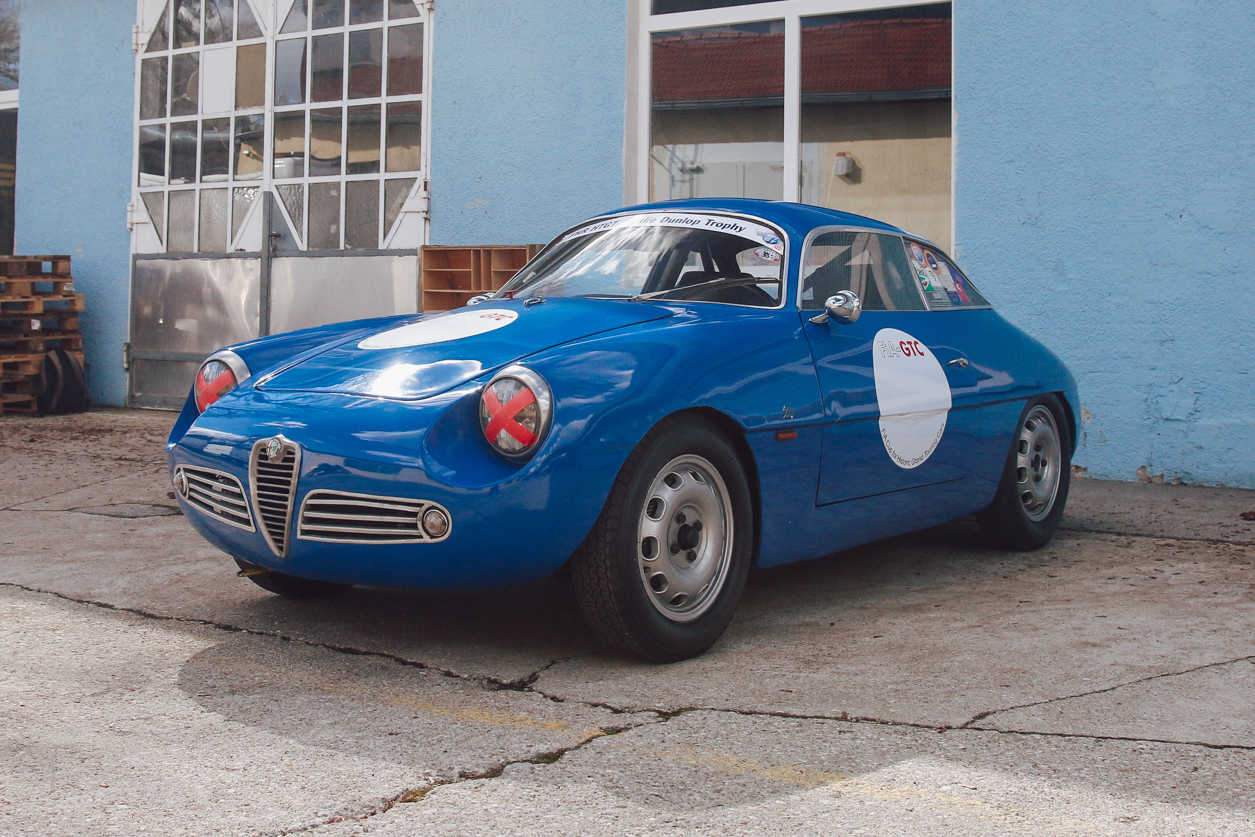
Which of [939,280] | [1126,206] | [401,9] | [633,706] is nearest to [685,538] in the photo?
[633,706]

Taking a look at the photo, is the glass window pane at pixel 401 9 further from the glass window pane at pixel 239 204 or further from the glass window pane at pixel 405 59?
the glass window pane at pixel 239 204

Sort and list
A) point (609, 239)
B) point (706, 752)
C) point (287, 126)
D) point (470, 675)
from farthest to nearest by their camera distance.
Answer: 1. point (287, 126)
2. point (609, 239)
3. point (470, 675)
4. point (706, 752)

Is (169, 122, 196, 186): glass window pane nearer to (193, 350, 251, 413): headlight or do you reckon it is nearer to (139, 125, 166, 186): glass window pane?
(139, 125, 166, 186): glass window pane

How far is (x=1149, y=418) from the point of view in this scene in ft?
22.3

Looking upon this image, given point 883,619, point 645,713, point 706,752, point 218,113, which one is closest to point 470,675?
point 645,713

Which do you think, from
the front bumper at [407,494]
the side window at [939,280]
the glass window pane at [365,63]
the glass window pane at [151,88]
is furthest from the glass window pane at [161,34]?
the front bumper at [407,494]

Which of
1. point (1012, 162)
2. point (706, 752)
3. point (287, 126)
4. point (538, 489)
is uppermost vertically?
point (287, 126)

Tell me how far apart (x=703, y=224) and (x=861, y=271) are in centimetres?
62

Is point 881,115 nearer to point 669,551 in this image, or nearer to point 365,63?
point 365,63

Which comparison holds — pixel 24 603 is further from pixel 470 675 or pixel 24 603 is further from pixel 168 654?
pixel 470 675

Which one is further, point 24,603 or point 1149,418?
point 1149,418

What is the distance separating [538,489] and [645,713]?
606mm

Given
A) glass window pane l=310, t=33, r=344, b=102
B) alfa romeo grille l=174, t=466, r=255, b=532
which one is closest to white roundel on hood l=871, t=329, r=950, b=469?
alfa romeo grille l=174, t=466, r=255, b=532

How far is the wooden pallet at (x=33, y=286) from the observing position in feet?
32.9
